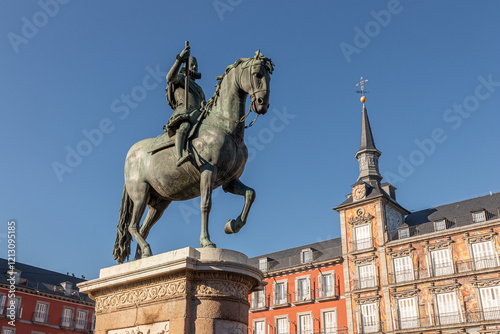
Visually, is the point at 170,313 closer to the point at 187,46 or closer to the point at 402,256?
the point at 187,46

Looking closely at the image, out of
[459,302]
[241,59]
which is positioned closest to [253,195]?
[241,59]

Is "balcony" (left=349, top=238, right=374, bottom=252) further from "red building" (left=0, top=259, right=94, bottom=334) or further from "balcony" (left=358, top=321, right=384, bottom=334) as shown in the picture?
"red building" (left=0, top=259, right=94, bottom=334)

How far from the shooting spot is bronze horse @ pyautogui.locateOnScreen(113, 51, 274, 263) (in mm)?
6832

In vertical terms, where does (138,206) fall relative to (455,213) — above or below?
below

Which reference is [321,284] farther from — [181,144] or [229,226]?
[181,144]

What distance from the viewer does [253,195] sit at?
7.14m

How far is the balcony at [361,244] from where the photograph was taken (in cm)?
4156

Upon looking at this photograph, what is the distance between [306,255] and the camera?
152 feet

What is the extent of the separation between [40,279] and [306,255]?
86.9ft

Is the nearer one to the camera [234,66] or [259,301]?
[234,66]

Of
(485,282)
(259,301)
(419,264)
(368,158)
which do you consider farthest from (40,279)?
(485,282)

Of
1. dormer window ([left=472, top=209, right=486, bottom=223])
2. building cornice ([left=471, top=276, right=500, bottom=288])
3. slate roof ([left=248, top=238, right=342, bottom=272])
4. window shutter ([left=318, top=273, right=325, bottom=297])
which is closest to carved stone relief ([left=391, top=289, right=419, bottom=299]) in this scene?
building cornice ([left=471, top=276, right=500, bottom=288])

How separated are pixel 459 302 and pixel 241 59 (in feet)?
113

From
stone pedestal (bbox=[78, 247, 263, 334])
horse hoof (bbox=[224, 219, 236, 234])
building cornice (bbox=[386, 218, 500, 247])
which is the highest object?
building cornice (bbox=[386, 218, 500, 247])
